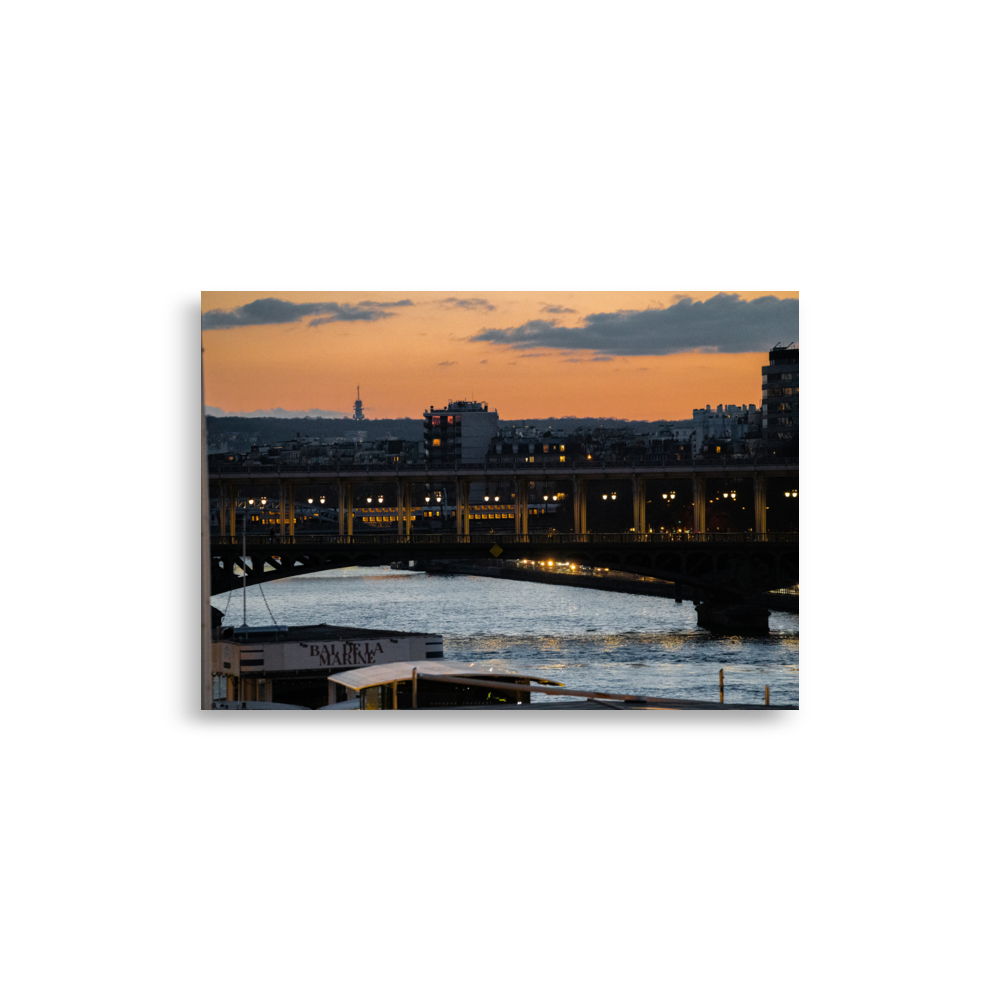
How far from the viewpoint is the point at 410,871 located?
3121 mm

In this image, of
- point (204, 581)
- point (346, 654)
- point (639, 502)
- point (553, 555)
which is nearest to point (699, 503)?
point (639, 502)

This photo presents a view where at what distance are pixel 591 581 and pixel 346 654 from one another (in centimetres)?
2398

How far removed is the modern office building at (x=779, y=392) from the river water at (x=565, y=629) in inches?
525

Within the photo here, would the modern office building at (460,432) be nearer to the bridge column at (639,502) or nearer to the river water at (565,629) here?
the river water at (565,629)

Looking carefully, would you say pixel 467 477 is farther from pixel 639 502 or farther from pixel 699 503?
pixel 699 503

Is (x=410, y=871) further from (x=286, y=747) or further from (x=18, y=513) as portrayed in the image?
(x=18, y=513)

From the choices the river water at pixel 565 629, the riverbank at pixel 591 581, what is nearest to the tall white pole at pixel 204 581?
the river water at pixel 565 629

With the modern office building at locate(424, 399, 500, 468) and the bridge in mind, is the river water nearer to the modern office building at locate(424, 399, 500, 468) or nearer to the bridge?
the bridge

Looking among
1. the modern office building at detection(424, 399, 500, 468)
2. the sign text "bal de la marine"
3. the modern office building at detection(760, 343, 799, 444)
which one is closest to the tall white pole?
the sign text "bal de la marine"

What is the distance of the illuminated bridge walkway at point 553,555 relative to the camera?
23000mm

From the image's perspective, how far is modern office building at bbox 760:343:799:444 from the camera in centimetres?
4722

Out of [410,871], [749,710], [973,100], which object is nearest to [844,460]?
[749,710]

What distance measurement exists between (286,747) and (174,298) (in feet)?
3.86

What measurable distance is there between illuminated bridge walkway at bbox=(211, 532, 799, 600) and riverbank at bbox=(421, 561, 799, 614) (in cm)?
263
